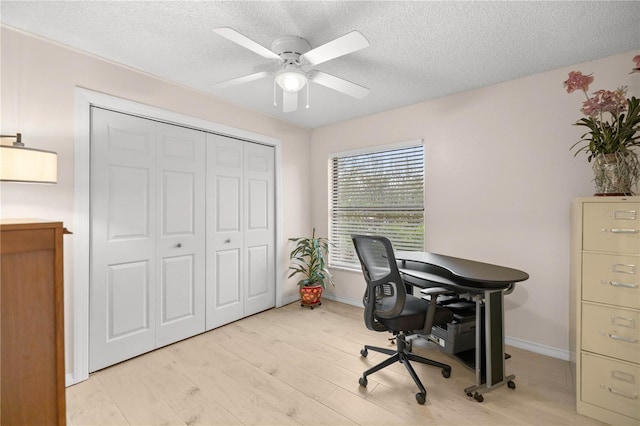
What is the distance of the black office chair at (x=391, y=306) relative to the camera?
1.97m

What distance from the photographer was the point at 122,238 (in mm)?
2451

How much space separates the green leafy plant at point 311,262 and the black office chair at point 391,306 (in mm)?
1699

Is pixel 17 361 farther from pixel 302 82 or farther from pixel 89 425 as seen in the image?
pixel 302 82

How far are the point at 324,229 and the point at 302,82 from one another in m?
2.49

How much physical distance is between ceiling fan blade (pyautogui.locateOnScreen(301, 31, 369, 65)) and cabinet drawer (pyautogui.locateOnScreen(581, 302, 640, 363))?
2102mm

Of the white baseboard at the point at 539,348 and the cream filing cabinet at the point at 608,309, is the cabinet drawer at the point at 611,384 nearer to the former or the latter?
the cream filing cabinet at the point at 608,309

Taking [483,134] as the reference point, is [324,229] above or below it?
below

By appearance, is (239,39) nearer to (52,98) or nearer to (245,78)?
(245,78)

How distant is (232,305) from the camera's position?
331 cm

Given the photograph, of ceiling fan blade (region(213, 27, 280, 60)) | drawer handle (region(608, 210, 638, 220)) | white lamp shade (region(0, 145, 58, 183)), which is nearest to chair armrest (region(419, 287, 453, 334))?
drawer handle (region(608, 210, 638, 220))

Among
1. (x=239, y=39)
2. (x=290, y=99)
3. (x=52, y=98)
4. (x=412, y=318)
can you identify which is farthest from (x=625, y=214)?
(x=52, y=98)

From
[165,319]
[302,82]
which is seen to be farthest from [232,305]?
[302,82]

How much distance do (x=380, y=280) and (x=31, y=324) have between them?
181 centimetres

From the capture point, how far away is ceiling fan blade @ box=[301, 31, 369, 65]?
1527 millimetres
